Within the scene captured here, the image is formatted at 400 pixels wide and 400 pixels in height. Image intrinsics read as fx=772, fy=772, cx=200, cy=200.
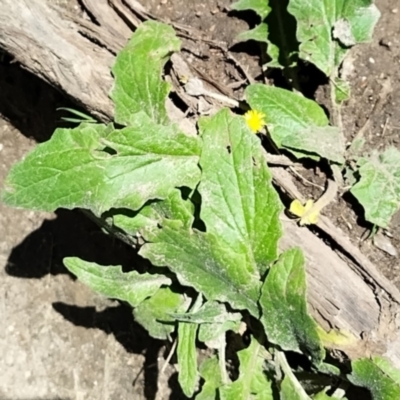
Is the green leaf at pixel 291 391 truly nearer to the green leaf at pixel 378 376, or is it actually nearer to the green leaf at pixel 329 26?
the green leaf at pixel 378 376

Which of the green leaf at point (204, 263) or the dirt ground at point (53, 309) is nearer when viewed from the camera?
the green leaf at point (204, 263)

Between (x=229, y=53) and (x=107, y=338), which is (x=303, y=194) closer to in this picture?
(x=229, y=53)

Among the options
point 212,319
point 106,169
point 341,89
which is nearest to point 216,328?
point 212,319

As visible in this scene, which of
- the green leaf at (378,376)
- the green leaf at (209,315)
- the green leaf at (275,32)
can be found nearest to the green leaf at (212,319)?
the green leaf at (209,315)

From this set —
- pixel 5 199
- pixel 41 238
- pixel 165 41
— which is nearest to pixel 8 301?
pixel 41 238

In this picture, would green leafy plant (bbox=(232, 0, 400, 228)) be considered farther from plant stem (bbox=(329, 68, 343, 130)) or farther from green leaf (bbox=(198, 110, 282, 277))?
green leaf (bbox=(198, 110, 282, 277))

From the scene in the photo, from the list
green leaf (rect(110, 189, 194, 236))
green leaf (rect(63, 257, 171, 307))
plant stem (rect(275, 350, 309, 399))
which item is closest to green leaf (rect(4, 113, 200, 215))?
green leaf (rect(110, 189, 194, 236))
